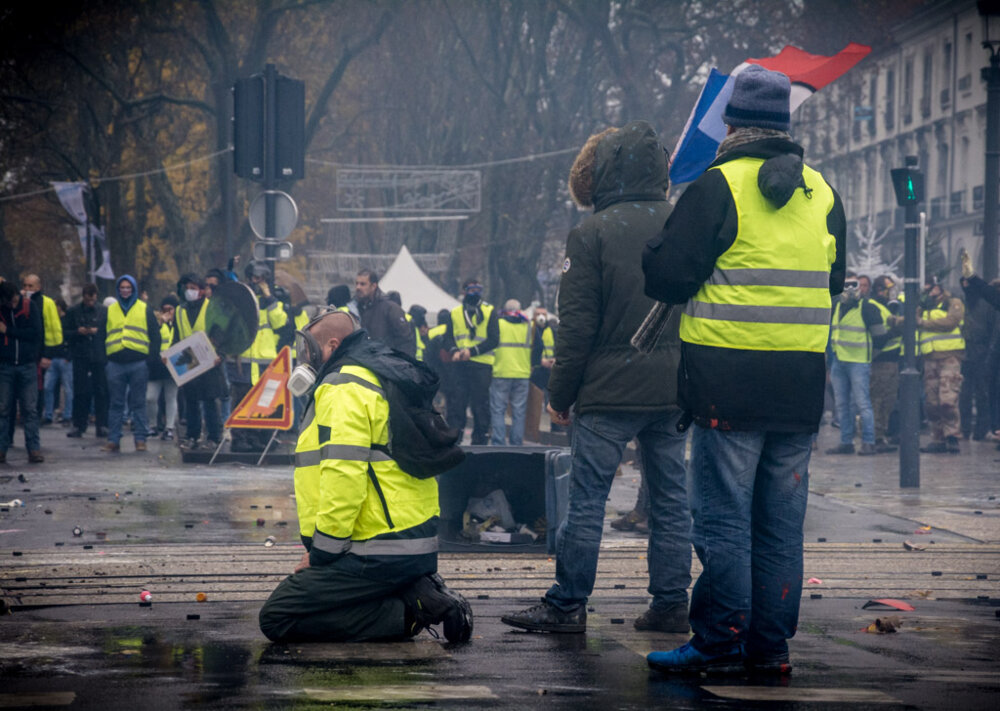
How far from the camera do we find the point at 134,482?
13.9m

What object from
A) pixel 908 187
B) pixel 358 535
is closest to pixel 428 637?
pixel 358 535

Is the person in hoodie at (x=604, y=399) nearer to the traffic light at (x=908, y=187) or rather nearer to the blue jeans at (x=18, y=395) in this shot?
the traffic light at (x=908, y=187)

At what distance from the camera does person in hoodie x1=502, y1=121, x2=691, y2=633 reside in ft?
21.1

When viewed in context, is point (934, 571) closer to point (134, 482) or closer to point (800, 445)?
point (800, 445)

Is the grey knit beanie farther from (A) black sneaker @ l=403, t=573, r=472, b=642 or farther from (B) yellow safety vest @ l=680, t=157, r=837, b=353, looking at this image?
(A) black sneaker @ l=403, t=573, r=472, b=642

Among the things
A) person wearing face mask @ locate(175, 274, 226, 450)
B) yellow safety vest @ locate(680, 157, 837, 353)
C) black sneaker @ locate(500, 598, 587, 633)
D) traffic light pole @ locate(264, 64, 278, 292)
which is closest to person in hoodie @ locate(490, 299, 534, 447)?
person wearing face mask @ locate(175, 274, 226, 450)

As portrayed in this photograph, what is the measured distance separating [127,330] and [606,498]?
41.1ft

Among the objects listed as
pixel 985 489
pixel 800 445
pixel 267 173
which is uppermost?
pixel 267 173

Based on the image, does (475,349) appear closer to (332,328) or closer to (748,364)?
(332,328)

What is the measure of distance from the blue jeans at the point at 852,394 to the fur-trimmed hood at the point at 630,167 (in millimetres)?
12002

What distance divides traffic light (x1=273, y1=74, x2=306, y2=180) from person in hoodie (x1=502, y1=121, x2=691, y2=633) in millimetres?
9934

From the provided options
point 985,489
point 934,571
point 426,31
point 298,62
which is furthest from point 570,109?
point 934,571

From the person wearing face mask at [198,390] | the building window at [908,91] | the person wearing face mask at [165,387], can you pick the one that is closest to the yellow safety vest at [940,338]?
the person wearing face mask at [198,390]

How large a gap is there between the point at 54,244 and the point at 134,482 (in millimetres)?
40458
